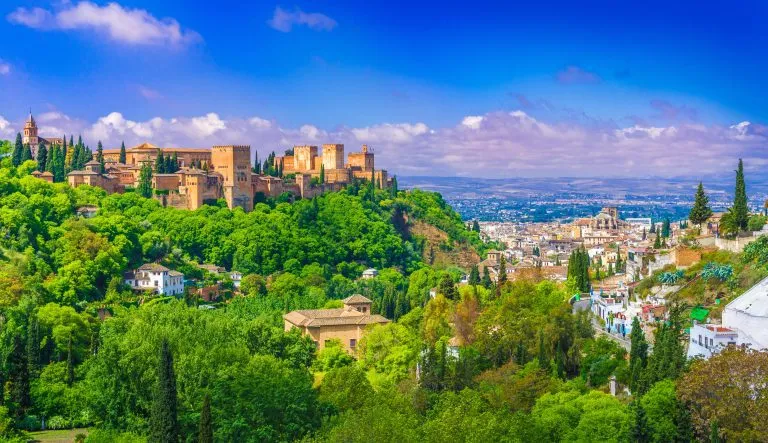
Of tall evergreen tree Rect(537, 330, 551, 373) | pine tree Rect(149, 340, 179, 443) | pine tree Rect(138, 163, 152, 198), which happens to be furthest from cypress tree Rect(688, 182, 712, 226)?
pine tree Rect(138, 163, 152, 198)

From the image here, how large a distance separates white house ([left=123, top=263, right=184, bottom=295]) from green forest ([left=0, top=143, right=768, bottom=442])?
1.18m

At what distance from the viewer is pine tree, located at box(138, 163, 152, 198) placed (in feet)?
271

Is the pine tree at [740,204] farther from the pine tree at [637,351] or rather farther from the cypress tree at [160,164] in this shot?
the cypress tree at [160,164]

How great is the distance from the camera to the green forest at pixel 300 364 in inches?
1264

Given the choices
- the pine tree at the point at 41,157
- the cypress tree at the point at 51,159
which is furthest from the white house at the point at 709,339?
the pine tree at the point at 41,157

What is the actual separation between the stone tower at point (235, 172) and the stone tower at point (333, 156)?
14.3 meters

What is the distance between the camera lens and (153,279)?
65.2 m

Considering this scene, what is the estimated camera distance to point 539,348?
42.5 metres

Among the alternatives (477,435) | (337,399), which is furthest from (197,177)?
(477,435)

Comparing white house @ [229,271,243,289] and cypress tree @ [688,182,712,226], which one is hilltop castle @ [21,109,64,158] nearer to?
white house @ [229,271,243,289]

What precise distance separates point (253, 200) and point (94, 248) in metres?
23.6

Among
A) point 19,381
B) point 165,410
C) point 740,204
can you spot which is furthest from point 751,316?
point 19,381

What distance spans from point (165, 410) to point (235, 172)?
53024 mm

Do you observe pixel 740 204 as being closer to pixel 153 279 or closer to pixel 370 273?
pixel 153 279
